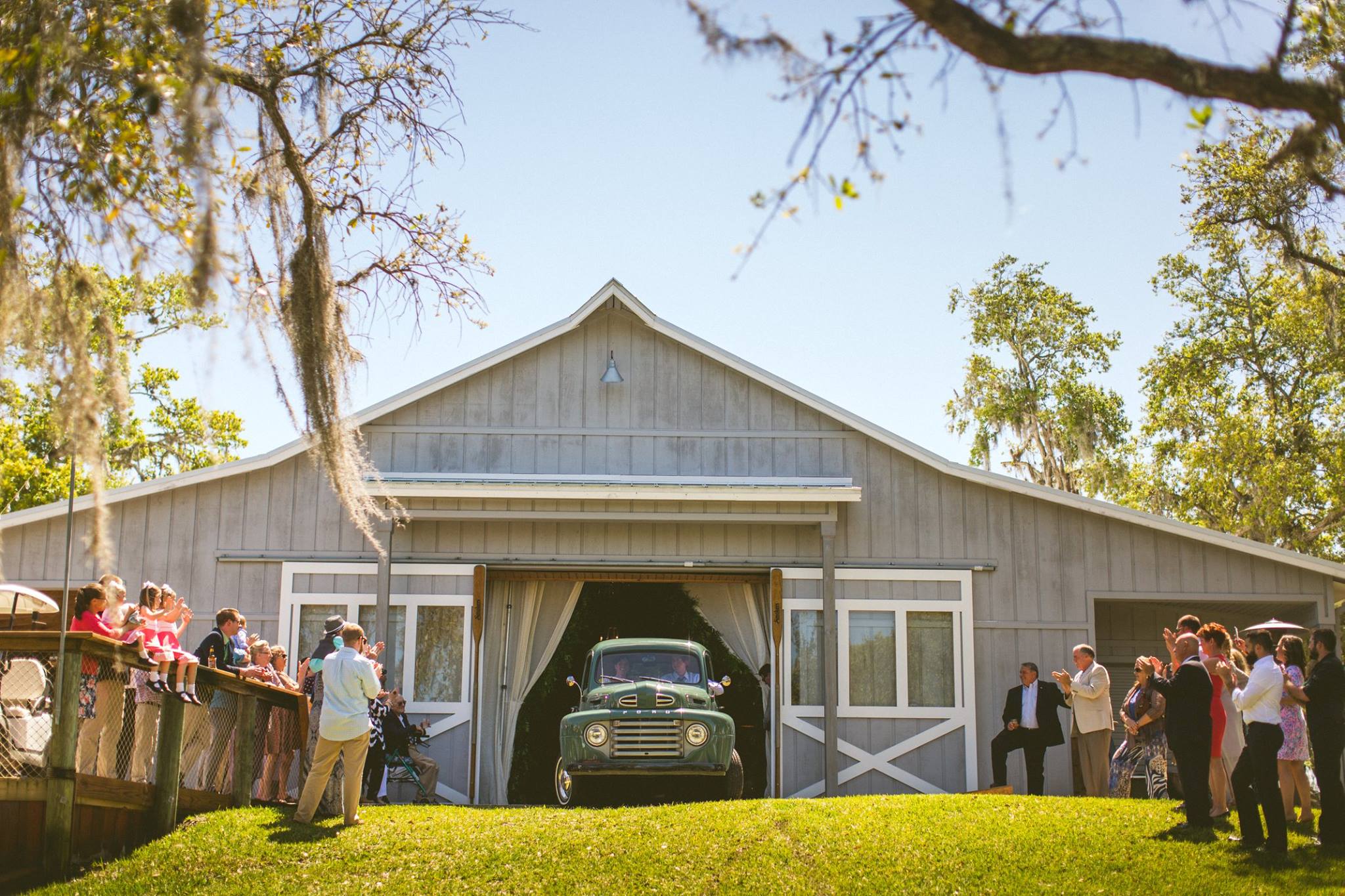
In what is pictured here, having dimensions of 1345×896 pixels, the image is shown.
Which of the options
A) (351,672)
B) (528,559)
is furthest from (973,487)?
(351,672)

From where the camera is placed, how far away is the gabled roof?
1499 centimetres

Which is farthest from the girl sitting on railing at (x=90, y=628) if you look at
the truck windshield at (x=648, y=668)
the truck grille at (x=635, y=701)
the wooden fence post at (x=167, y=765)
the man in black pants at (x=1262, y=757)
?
the man in black pants at (x=1262, y=757)

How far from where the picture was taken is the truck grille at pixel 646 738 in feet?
39.1

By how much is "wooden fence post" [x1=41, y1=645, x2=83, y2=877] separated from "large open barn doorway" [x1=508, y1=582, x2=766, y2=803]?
26.2 ft

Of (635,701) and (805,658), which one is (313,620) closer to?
(635,701)

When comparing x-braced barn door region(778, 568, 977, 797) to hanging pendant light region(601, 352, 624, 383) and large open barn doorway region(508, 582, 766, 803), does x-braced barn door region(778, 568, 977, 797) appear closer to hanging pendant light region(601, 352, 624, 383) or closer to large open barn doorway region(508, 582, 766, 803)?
large open barn doorway region(508, 582, 766, 803)

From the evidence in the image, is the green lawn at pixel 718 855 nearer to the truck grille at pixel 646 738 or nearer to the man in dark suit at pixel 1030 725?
the truck grille at pixel 646 738

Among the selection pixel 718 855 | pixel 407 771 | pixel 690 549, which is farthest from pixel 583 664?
pixel 718 855

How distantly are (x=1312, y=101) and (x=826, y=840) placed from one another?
6674 mm

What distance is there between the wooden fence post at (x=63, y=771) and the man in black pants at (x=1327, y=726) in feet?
26.5

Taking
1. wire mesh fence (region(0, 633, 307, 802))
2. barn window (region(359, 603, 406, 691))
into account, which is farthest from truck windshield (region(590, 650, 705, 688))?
wire mesh fence (region(0, 633, 307, 802))

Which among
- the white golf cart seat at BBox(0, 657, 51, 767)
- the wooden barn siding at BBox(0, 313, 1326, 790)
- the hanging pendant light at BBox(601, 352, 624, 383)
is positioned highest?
the hanging pendant light at BBox(601, 352, 624, 383)

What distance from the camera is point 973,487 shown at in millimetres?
15664

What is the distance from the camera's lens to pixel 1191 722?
9320mm
